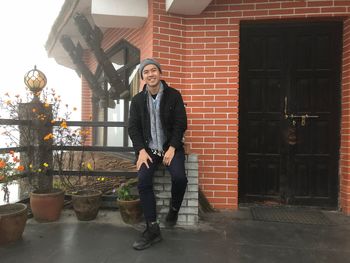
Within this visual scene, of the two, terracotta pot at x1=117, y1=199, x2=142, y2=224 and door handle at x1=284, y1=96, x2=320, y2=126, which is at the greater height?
door handle at x1=284, y1=96, x2=320, y2=126

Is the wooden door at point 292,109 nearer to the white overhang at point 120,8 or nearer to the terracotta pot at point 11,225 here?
the white overhang at point 120,8

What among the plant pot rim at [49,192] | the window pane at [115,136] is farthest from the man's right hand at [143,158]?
the window pane at [115,136]

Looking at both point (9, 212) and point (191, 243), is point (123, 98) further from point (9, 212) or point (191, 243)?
point (191, 243)

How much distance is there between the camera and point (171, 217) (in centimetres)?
346

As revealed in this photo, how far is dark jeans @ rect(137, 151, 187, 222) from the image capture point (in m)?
3.12

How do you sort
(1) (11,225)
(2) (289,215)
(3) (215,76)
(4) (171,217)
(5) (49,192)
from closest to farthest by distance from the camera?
(1) (11,225) < (4) (171,217) < (5) (49,192) < (2) (289,215) < (3) (215,76)

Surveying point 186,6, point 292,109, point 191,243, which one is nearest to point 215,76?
point 186,6

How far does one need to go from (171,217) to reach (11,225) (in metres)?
1.58

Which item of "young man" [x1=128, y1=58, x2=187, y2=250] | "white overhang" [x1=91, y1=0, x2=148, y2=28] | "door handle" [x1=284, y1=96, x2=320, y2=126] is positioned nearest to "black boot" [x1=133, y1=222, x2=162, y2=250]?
"young man" [x1=128, y1=58, x2=187, y2=250]

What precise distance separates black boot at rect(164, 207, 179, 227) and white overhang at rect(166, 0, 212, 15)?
7.78 feet

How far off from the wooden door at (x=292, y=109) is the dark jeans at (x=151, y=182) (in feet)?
4.80

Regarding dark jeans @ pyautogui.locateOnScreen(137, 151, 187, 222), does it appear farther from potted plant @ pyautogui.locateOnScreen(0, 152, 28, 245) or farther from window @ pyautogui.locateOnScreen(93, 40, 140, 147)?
window @ pyautogui.locateOnScreen(93, 40, 140, 147)

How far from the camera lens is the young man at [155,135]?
3.14 meters

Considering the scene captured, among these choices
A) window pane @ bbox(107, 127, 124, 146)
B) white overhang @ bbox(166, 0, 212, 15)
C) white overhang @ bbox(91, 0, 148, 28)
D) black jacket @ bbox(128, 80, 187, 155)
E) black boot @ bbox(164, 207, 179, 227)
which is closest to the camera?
black jacket @ bbox(128, 80, 187, 155)
